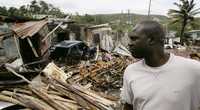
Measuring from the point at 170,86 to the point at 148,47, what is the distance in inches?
11.8

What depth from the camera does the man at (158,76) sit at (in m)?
2.48

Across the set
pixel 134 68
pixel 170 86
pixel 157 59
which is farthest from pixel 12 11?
pixel 170 86

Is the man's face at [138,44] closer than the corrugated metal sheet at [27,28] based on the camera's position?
Yes

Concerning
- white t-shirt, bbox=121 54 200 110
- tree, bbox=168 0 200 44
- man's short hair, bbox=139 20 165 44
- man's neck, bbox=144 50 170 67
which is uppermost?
man's short hair, bbox=139 20 165 44

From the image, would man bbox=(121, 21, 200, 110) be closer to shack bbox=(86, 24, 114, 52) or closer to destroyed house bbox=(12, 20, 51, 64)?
destroyed house bbox=(12, 20, 51, 64)

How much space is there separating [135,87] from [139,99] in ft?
0.29

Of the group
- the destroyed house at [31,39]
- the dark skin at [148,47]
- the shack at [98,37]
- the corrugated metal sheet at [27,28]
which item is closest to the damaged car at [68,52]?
the destroyed house at [31,39]

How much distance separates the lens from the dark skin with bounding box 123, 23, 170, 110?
8.46 ft

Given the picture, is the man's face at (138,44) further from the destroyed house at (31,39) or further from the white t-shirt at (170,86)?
the destroyed house at (31,39)

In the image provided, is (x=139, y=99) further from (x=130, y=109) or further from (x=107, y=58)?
(x=107, y=58)

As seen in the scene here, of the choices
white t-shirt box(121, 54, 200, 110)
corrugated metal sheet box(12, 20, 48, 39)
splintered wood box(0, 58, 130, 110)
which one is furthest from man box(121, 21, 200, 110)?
corrugated metal sheet box(12, 20, 48, 39)

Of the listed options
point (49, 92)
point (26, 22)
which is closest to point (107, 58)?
point (26, 22)

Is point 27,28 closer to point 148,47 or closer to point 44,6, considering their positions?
point 148,47

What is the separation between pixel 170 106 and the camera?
2467 mm
